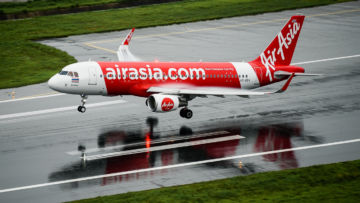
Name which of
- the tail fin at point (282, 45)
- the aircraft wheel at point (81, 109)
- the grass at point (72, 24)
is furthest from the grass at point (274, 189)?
the grass at point (72, 24)

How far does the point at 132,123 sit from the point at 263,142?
1017cm

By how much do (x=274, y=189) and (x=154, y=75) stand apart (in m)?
16.3

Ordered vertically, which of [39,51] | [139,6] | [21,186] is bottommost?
[21,186]

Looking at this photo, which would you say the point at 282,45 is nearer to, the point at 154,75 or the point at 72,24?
the point at 154,75

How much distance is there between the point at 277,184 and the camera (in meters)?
33.5

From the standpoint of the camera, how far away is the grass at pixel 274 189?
103 feet

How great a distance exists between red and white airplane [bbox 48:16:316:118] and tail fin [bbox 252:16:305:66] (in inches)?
28.2

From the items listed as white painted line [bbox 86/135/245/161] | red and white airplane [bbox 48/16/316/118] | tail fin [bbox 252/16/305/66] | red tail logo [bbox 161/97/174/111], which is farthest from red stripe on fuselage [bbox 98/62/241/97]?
white painted line [bbox 86/135/245/161]

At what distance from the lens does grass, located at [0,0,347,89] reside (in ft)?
204

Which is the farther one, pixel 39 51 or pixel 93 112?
pixel 39 51

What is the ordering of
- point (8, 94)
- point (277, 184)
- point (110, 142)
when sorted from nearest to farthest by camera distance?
point (277, 184) → point (110, 142) → point (8, 94)

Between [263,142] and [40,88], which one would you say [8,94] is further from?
[263,142]

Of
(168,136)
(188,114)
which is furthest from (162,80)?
(168,136)

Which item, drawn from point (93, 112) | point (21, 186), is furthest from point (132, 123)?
point (21, 186)
